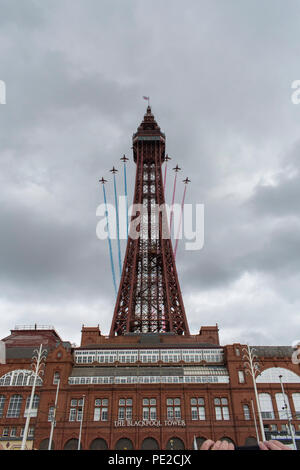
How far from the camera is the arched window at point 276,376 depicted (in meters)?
46.8

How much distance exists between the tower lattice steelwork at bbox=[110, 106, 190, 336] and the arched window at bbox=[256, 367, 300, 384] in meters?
16.8

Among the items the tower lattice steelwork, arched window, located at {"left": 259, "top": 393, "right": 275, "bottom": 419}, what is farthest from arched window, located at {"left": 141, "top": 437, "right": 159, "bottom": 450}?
the tower lattice steelwork

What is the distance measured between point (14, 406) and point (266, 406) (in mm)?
33065

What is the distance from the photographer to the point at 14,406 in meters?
46.1

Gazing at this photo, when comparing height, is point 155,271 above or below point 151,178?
below

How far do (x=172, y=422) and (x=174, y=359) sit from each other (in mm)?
8740

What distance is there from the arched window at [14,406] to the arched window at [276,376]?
32.0 metres

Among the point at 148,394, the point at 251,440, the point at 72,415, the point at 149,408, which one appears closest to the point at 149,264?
the point at 148,394

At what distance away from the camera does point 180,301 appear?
67375mm

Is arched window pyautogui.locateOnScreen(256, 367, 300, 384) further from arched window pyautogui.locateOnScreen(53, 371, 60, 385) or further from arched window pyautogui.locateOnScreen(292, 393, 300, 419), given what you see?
arched window pyautogui.locateOnScreen(53, 371, 60, 385)

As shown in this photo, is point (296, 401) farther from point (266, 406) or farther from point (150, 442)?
point (150, 442)
